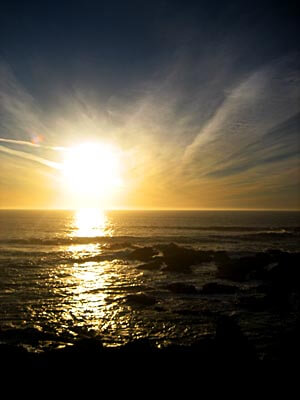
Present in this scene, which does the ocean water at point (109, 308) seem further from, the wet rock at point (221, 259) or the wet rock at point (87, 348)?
the wet rock at point (87, 348)

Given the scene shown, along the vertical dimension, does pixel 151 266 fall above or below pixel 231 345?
below

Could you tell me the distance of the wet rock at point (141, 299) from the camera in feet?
80.2

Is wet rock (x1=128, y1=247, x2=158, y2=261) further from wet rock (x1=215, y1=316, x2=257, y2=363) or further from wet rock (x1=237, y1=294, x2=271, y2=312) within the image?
wet rock (x1=215, y1=316, x2=257, y2=363)

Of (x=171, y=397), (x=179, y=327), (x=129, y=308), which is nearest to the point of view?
(x=171, y=397)

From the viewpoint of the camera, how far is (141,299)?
984 inches

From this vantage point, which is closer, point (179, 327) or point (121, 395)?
point (121, 395)

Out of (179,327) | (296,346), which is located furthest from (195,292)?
(296,346)

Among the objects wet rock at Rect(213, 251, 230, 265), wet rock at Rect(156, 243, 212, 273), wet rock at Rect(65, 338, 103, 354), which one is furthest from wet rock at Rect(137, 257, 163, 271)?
wet rock at Rect(65, 338, 103, 354)

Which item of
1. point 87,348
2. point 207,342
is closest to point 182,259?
point 207,342

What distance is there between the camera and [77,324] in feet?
65.1

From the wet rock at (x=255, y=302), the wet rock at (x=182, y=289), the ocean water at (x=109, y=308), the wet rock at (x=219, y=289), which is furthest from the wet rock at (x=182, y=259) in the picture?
the wet rock at (x=255, y=302)

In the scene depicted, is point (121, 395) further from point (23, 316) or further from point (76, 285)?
point (76, 285)

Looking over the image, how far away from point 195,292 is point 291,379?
1568cm

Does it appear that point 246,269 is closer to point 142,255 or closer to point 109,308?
point 142,255
